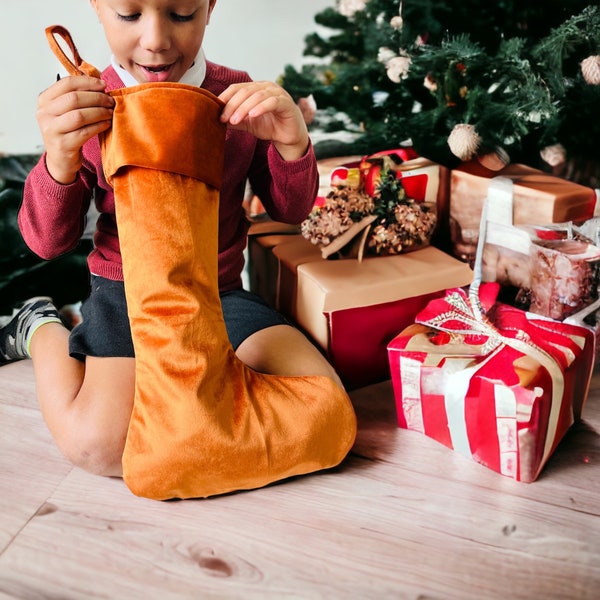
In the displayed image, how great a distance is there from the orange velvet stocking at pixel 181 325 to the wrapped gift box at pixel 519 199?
0.59 m

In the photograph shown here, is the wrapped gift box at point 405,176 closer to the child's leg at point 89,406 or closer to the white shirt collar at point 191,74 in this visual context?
the white shirt collar at point 191,74

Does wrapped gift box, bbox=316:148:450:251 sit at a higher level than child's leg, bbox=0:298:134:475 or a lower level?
higher

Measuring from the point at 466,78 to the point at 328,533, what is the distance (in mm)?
869

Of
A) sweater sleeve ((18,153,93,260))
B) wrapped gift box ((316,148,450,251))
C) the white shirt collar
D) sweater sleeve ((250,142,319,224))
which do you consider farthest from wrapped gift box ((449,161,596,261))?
sweater sleeve ((18,153,93,260))

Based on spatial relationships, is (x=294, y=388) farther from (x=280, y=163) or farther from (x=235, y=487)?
(x=280, y=163)

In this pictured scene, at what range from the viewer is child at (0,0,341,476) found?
78cm

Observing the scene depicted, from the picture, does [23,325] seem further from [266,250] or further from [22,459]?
[266,250]

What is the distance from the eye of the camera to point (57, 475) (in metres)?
0.91

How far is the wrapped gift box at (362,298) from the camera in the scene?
41.1 inches

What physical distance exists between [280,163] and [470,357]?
0.40 metres

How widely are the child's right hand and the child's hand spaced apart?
148 millimetres

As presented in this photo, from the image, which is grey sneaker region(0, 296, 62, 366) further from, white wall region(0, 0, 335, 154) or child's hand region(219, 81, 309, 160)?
child's hand region(219, 81, 309, 160)

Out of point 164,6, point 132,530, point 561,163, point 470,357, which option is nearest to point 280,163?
point 164,6

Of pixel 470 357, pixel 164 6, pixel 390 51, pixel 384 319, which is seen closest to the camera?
pixel 164 6
